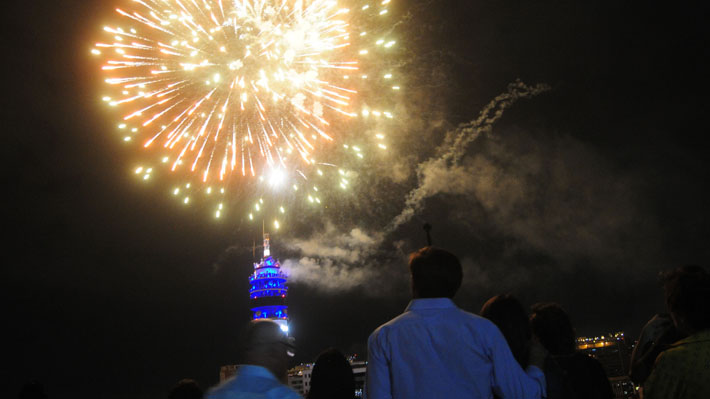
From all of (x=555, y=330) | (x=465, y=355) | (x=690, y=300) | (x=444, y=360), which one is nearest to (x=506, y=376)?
(x=465, y=355)

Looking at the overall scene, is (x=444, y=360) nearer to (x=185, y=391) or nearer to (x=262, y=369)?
(x=262, y=369)

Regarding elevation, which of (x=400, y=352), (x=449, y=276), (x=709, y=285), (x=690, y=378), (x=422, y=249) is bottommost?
(x=690, y=378)

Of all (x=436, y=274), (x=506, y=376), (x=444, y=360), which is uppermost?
(x=436, y=274)

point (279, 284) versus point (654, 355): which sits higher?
point (279, 284)

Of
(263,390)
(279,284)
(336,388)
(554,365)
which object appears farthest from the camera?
(279,284)

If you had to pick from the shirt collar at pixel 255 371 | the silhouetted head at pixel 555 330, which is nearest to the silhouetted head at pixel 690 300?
the silhouetted head at pixel 555 330

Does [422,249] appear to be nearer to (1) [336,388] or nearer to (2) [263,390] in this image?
(2) [263,390]

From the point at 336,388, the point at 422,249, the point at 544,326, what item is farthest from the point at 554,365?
the point at 336,388
